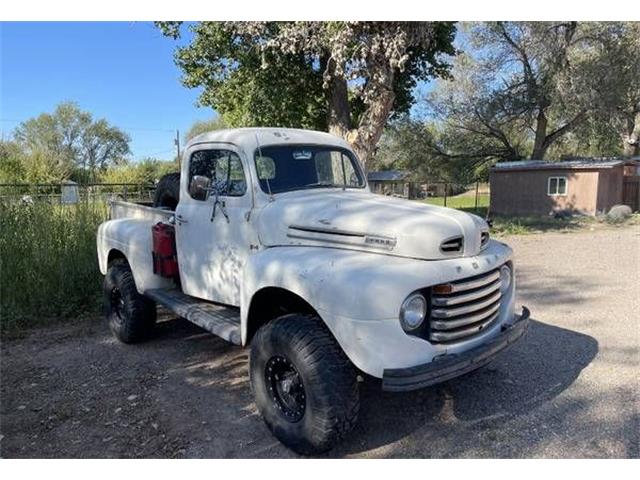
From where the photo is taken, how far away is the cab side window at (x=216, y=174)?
4.21 metres

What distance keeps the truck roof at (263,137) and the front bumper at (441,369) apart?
7.70 ft

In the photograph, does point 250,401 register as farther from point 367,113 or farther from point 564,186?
point 564,186

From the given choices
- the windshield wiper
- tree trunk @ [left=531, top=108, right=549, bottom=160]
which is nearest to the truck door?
the windshield wiper

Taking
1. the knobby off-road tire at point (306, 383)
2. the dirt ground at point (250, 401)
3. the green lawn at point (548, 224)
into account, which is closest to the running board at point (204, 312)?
the knobby off-road tire at point (306, 383)

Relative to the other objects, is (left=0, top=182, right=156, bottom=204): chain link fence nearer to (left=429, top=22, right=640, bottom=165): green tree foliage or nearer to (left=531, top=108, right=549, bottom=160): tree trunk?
(left=429, top=22, right=640, bottom=165): green tree foliage

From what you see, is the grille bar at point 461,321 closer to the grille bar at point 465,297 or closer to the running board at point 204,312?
the grille bar at point 465,297

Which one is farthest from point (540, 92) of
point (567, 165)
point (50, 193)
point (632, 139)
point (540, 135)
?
point (50, 193)

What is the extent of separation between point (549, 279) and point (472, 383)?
16.3ft

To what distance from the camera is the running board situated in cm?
386

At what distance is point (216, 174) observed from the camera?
14.6ft

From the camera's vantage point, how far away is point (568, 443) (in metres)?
3.21

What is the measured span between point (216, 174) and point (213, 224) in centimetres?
48

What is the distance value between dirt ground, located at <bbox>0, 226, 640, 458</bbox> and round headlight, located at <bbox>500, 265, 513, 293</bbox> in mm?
898

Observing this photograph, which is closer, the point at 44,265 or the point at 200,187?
the point at 200,187
